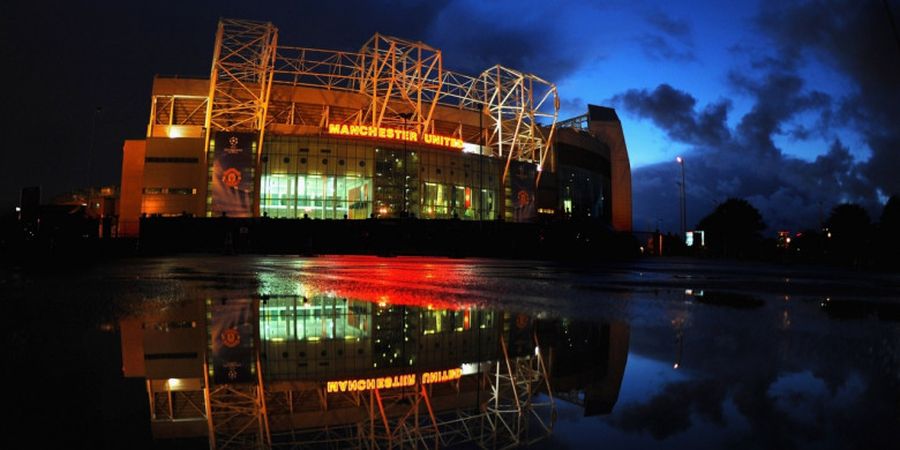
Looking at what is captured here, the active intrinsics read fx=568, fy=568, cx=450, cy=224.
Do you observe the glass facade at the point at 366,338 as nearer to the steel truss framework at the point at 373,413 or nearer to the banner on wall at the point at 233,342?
the banner on wall at the point at 233,342

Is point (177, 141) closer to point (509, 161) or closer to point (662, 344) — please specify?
point (509, 161)

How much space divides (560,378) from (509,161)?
70.2 metres

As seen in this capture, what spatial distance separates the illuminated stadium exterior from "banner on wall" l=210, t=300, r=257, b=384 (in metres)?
48.0

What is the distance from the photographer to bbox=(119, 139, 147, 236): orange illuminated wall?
216ft

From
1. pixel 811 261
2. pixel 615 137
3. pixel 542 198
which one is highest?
pixel 615 137

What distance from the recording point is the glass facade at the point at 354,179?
200 feet

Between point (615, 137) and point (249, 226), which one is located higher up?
point (615, 137)

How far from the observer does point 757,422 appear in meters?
2.78

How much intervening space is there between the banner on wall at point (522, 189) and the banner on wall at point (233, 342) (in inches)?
2646

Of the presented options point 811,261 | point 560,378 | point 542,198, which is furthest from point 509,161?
point 560,378

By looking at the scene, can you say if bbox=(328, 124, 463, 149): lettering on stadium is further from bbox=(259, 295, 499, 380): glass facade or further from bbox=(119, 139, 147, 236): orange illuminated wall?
bbox=(259, 295, 499, 380): glass facade

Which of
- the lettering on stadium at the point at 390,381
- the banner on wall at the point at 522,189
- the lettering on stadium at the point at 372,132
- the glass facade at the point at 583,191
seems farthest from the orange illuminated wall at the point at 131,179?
the lettering on stadium at the point at 390,381

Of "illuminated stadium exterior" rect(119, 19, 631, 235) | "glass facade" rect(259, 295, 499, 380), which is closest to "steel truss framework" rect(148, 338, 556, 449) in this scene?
"glass facade" rect(259, 295, 499, 380)

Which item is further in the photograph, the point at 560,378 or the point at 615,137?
the point at 615,137
